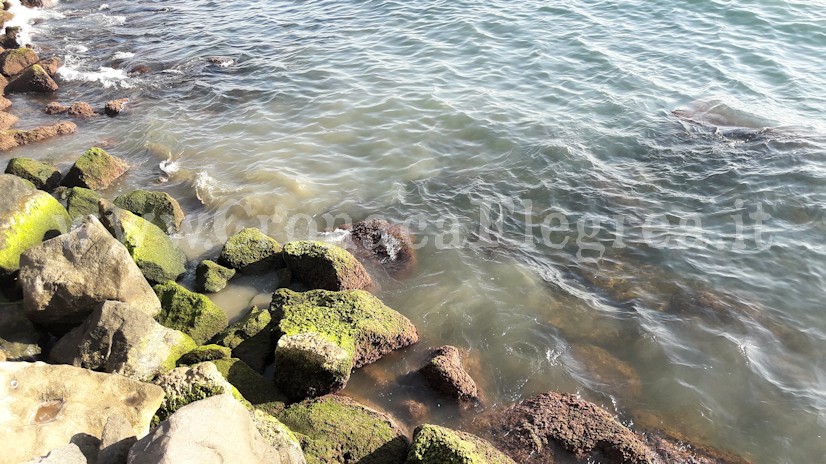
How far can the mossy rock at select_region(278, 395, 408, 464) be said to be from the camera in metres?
5.04

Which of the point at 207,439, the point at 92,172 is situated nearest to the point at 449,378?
the point at 207,439

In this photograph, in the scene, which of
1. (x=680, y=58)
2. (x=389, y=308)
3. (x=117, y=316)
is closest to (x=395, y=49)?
(x=680, y=58)

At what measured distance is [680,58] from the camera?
13.7 m

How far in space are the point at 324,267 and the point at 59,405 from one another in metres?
3.62

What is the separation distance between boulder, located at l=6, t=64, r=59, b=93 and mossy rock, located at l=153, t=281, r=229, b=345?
12239 millimetres

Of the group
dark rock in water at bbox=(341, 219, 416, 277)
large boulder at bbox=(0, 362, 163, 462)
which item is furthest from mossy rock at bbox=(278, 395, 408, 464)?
dark rock in water at bbox=(341, 219, 416, 277)

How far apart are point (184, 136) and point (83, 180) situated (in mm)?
2935

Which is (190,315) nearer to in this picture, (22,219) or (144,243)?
(144,243)

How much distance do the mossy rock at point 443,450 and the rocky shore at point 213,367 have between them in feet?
0.05

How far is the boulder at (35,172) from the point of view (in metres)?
9.59

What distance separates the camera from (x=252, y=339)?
6477mm

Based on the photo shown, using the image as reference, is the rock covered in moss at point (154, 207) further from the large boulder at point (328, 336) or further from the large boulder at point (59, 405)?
the large boulder at point (59, 405)

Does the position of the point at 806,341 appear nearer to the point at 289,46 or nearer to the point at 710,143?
the point at 710,143

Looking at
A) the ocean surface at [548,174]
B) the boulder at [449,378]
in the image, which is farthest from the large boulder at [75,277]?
the boulder at [449,378]
